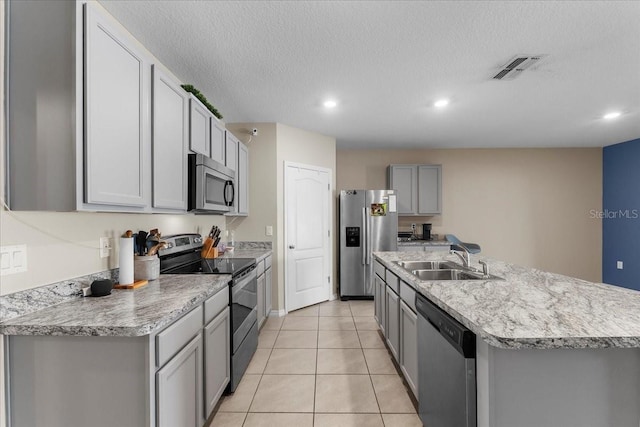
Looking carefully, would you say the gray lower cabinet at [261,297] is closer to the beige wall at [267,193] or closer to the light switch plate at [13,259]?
the beige wall at [267,193]

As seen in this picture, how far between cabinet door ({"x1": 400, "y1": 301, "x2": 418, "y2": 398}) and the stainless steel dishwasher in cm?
17

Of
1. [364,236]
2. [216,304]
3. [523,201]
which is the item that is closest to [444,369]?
[216,304]

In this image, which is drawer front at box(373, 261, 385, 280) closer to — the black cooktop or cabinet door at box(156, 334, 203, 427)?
the black cooktop

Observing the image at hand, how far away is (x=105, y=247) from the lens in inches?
71.7

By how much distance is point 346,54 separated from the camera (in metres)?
2.32

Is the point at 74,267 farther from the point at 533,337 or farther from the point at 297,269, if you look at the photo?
the point at 297,269

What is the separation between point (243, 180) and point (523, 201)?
197 inches

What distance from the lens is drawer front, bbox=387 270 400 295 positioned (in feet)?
7.70

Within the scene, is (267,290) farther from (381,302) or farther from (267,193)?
(381,302)

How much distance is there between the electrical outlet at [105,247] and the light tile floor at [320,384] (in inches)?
49.3

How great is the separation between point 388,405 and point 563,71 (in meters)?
3.08

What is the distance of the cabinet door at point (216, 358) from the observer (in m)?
1.75

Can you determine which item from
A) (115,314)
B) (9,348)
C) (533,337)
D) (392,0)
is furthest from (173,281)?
(392,0)

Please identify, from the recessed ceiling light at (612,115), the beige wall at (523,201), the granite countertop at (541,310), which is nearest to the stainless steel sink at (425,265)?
the granite countertop at (541,310)
